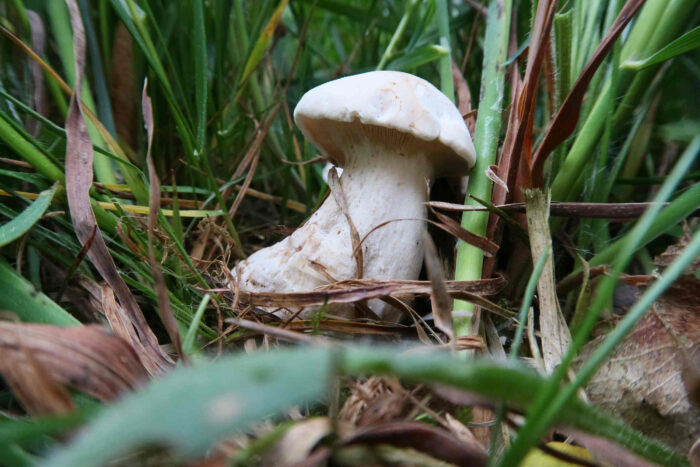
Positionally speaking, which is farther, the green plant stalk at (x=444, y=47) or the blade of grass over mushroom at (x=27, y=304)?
the green plant stalk at (x=444, y=47)

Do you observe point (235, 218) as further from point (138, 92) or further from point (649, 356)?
point (649, 356)

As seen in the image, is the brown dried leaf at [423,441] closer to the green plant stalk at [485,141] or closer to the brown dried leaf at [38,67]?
the green plant stalk at [485,141]

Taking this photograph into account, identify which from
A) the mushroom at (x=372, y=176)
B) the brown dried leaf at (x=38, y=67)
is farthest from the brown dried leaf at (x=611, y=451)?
the brown dried leaf at (x=38, y=67)

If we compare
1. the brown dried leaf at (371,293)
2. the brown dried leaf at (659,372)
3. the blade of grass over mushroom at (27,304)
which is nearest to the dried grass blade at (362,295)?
the brown dried leaf at (371,293)

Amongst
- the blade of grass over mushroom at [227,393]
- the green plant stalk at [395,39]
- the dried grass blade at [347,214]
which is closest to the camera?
the blade of grass over mushroom at [227,393]

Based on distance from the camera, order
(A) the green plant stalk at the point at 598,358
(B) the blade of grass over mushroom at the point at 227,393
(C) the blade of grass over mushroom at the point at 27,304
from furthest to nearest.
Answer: (C) the blade of grass over mushroom at the point at 27,304 < (A) the green plant stalk at the point at 598,358 < (B) the blade of grass over mushroom at the point at 227,393

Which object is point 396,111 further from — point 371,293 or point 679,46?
point 679,46

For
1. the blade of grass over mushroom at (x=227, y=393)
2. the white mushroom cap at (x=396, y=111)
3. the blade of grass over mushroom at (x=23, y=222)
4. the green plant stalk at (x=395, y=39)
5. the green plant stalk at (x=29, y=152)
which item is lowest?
the blade of grass over mushroom at (x=23, y=222)

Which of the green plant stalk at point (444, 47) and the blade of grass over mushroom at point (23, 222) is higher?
the green plant stalk at point (444, 47)
